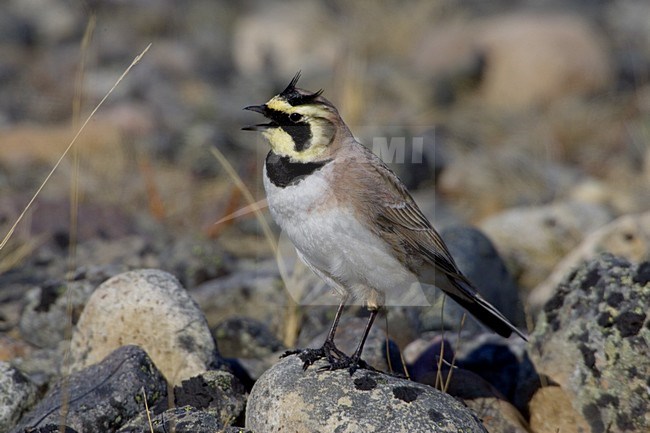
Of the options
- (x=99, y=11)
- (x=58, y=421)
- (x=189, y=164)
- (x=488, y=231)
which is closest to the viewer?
(x=58, y=421)

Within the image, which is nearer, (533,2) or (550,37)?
(550,37)

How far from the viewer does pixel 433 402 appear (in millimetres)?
4414

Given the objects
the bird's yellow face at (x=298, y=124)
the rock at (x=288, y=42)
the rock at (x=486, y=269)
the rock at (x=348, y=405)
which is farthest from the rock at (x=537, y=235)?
the rock at (x=288, y=42)

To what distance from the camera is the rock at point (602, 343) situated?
4867mm

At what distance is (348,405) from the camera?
4.39m

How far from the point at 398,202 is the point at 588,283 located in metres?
1.27

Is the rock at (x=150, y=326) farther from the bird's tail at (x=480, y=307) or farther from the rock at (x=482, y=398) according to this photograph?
the bird's tail at (x=480, y=307)

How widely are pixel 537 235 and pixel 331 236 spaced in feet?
13.8

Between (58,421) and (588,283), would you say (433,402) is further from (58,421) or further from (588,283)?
(58,421)

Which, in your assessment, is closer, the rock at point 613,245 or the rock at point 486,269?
the rock at point 486,269

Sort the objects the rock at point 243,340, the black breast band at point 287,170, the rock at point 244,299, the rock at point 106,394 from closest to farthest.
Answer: the rock at point 106,394 → the black breast band at point 287,170 → the rock at point 243,340 → the rock at point 244,299

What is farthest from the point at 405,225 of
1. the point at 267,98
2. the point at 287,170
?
the point at 267,98

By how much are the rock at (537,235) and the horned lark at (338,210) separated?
313cm

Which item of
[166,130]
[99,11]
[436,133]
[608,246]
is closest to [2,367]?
[608,246]
